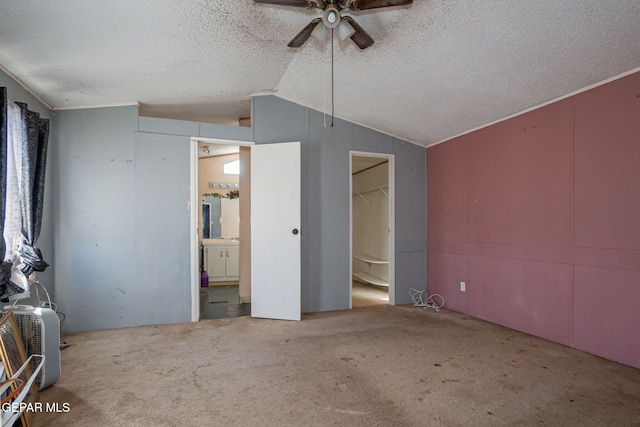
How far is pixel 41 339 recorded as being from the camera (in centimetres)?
220

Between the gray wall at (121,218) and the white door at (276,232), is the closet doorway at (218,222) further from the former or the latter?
the gray wall at (121,218)

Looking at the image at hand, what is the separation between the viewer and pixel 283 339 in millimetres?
3186

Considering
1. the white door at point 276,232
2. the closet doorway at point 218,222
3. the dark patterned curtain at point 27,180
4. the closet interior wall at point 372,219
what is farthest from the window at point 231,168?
the dark patterned curtain at point 27,180

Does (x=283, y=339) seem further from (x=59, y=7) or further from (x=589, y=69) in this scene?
(x=589, y=69)

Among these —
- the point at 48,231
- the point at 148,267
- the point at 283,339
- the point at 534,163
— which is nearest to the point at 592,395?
the point at 534,163

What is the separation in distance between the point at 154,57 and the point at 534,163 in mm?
3700

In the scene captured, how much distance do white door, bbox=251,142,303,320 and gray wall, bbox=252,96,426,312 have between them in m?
0.34

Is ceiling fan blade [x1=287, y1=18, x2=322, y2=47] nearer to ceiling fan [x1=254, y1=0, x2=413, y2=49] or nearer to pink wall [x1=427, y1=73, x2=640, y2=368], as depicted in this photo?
ceiling fan [x1=254, y1=0, x2=413, y2=49]

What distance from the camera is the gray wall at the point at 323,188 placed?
4.16m

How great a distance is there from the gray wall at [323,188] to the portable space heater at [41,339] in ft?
8.17

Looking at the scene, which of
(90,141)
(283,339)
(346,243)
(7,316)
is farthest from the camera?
(346,243)

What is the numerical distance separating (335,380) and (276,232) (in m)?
1.91

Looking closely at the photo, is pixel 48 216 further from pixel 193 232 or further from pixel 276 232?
pixel 276 232

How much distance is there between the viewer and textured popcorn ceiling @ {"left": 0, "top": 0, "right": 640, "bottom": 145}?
2160 mm
